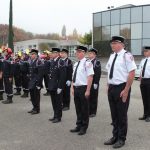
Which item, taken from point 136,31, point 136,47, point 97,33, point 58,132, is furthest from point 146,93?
point 97,33

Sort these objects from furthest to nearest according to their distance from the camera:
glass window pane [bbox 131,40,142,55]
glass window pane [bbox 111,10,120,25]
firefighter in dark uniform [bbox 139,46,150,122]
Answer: glass window pane [bbox 111,10,120,25]
glass window pane [bbox 131,40,142,55]
firefighter in dark uniform [bbox 139,46,150,122]

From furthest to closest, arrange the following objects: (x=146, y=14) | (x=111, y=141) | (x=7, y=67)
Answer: (x=146, y=14)
(x=7, y=67)
(x=111, y=141)

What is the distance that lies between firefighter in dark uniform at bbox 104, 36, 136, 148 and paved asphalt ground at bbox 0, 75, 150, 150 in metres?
0.44

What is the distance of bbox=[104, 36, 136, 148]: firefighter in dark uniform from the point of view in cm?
705

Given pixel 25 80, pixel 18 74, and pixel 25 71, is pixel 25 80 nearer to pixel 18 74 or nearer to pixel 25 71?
pixel 25 71

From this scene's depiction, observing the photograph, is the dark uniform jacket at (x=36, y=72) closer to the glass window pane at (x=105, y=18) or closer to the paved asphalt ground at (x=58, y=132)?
the paved asphalt ground at (x=58, y=132)

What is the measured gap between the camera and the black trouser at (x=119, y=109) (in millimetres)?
7172

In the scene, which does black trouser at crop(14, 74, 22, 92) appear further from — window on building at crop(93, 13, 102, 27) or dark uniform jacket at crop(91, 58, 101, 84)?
window on building at crop(93, 13, 102, 27)

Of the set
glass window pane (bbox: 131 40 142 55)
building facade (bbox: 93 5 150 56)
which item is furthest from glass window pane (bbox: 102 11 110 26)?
glass window pane (bbox: 131 40 142 55)

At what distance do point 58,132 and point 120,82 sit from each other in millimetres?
2186

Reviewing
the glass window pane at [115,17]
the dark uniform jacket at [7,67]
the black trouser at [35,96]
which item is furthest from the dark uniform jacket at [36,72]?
the glass window pane at [115,17]

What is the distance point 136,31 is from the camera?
40.5 m

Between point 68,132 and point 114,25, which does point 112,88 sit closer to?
point 68,132

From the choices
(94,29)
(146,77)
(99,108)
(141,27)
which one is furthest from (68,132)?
(94,29)
